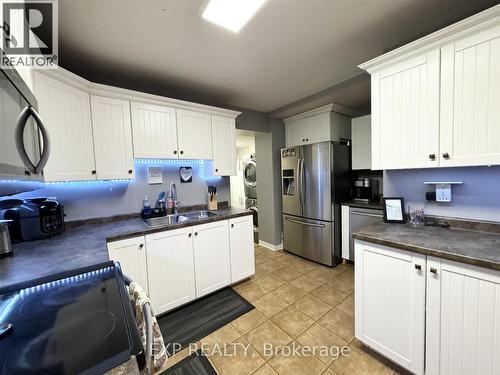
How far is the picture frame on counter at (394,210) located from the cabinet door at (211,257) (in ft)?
5.20

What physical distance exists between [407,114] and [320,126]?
5.02ft

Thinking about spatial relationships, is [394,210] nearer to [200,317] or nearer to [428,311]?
[428,311]

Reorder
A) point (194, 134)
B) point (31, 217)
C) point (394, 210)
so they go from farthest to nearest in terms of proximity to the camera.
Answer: point (194, 134) → point (394, 210) → point (31, 217)

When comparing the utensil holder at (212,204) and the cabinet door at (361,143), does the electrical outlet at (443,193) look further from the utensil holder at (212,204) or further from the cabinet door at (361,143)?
the utensil holder at (212,204)

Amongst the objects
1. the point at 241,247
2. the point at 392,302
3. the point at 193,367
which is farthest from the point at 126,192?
the point at 392,302

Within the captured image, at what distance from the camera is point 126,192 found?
228 centimetres

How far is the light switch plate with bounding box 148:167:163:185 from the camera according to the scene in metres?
2.42

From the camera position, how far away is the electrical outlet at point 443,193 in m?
1.56

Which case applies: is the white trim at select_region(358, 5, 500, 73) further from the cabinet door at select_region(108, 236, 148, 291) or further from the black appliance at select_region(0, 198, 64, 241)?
the black appliance at select_region(0, 198, 64, 241)

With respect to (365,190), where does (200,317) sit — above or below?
below

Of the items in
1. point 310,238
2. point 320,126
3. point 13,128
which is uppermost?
point 320,126

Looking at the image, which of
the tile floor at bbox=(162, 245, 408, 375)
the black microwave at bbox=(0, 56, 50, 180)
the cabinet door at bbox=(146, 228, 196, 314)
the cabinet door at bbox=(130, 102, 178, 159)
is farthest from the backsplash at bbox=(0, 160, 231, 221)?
the tile floor at bbox=(162, 245, 408, 375)

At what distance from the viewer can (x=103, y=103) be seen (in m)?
1.90

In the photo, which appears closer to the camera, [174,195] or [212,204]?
[174,195]
